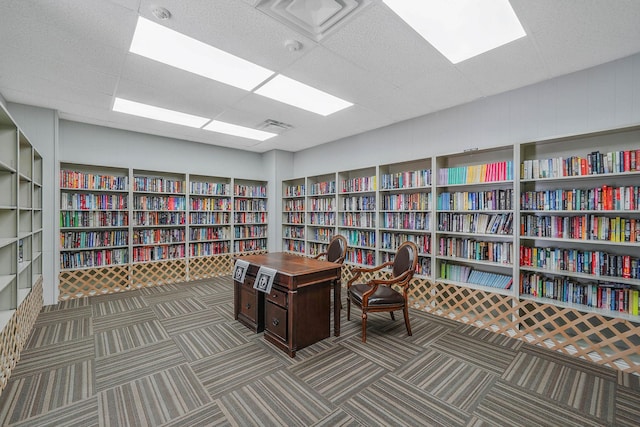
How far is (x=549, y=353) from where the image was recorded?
2771 millimetres

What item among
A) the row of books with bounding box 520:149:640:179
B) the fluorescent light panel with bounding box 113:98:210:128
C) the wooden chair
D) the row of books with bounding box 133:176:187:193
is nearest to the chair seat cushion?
A: the wooden chair

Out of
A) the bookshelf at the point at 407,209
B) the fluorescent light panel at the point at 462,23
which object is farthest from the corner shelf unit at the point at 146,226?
the fluorescent light panel at the point at 462,23

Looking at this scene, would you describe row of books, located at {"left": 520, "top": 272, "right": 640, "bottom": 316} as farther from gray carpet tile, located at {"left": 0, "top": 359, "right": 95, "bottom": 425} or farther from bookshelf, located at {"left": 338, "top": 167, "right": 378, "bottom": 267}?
gray carpet tile, located at {"left": 0, "top": 359, "right": 95, "bottom": 425}

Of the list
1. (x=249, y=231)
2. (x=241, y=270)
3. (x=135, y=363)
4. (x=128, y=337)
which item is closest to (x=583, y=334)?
(x=241, y=270)

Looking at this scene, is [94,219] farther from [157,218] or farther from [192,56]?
[192,56]

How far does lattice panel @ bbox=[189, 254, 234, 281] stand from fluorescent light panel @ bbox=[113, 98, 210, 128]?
8.73 ft

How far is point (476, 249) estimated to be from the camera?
351 cm

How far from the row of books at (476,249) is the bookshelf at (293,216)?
9.75ft

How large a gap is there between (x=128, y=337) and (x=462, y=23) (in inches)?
173

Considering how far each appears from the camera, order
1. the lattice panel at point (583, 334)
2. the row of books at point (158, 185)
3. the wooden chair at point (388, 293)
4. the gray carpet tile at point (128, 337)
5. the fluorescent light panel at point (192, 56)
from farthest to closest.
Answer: the row of books at point (158, 185)
the wooden chair at point (388, 293)
the gray carpet tile at point (128, 337)
the lattice panel at point (583, 334)
the fluorescent light panel at point (192, 56)

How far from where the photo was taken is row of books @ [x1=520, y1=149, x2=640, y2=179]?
251cm

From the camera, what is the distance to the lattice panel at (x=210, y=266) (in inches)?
220

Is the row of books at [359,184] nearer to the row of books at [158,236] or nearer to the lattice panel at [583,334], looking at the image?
the lattice panel at [583,334]

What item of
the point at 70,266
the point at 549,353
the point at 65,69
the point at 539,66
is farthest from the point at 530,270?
the point at 70,266
